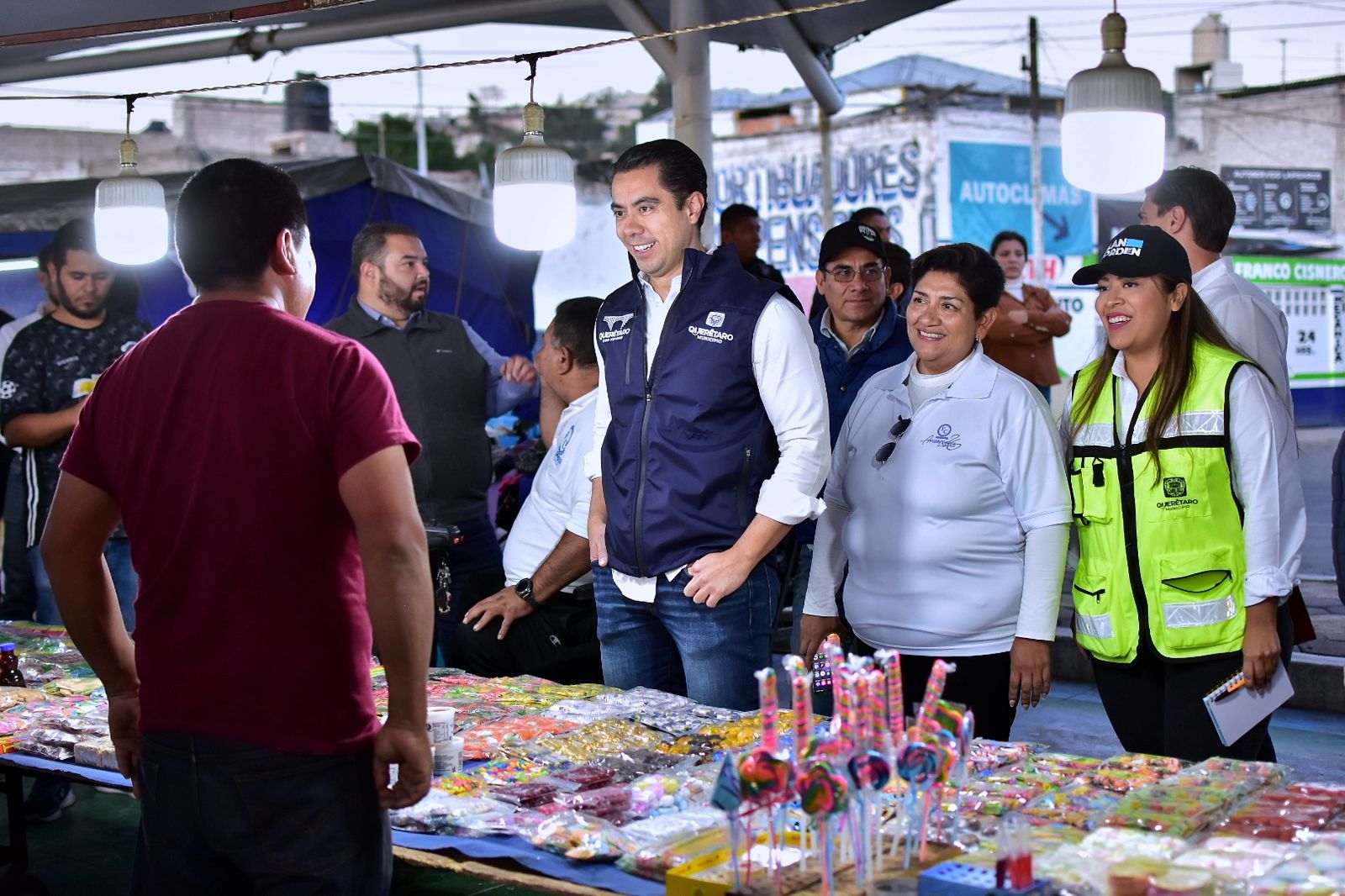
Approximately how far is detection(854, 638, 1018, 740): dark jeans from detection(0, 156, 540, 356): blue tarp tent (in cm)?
491

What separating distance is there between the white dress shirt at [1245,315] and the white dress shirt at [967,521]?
0.73 meters

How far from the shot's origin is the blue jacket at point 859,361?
4508 millimetres

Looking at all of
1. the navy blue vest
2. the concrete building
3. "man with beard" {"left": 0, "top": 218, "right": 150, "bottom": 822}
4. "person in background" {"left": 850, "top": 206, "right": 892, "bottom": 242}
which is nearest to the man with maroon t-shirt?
the navy blue vest

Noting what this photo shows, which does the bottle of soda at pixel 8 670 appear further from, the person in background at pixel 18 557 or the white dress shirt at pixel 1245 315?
the white dress shirt at pixel 1245 315

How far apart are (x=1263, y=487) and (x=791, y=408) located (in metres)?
1.08

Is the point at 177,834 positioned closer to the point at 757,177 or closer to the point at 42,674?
the point at 42,674

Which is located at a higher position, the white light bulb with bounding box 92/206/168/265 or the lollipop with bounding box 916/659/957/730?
the white light bulb with bounding box 92/206/168/265

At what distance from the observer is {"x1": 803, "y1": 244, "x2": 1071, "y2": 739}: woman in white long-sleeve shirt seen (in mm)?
3281

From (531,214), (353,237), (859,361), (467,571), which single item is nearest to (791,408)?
(859,361)

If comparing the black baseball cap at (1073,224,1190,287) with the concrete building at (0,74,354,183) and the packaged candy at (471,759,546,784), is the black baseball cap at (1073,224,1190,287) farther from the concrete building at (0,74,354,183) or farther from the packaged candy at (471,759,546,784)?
the concrete building at (0,74,354,183)

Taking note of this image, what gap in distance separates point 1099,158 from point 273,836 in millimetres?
2832

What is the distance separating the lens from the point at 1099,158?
3.71 meters

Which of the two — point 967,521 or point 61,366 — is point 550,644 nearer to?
point 967,521

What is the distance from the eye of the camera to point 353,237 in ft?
27.0
